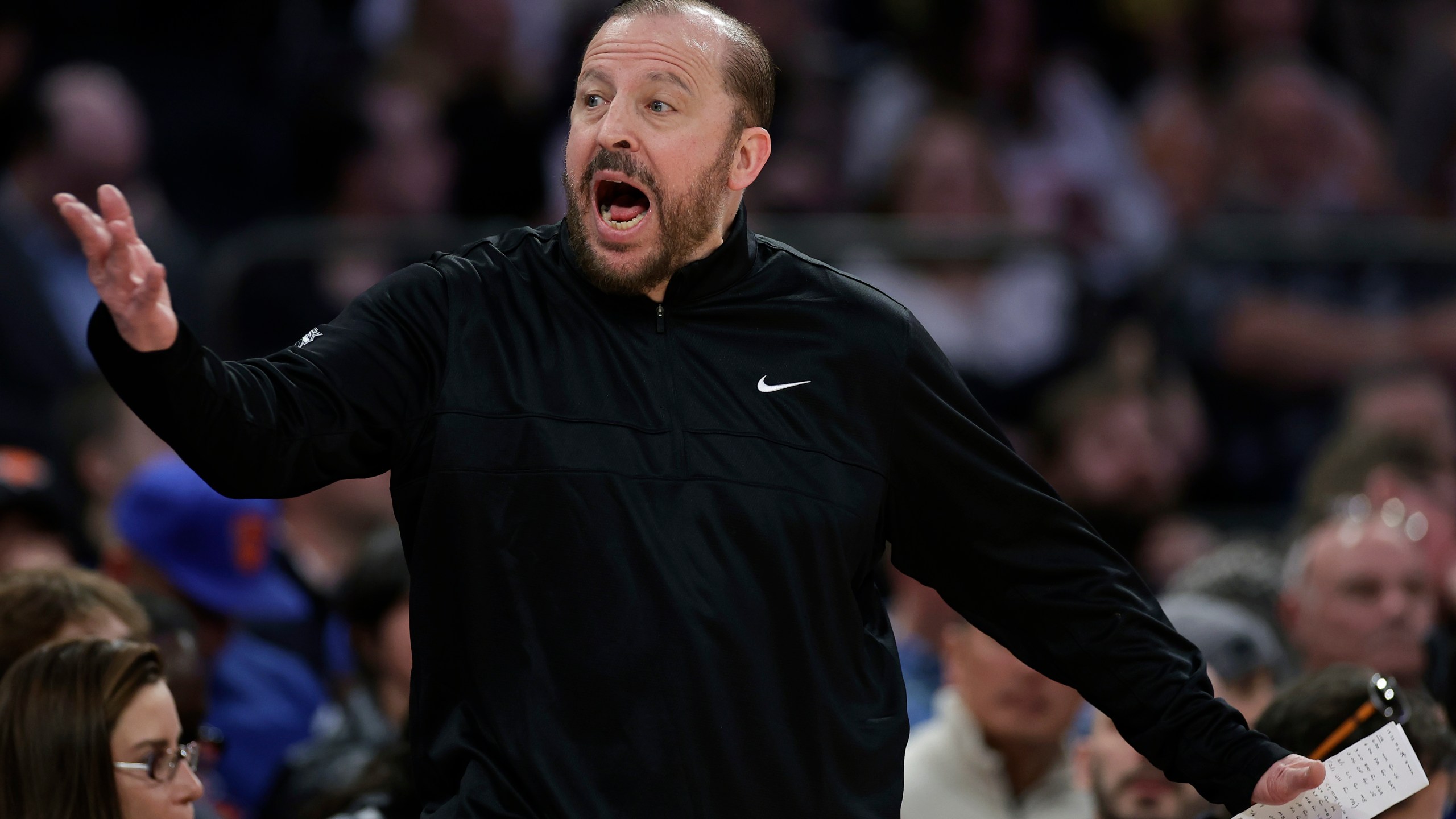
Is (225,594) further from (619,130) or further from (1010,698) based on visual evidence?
(619,130)

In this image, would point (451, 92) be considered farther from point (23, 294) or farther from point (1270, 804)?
point (1270, 804)

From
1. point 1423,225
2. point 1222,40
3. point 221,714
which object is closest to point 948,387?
point 221,714

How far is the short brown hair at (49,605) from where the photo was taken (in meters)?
3.89

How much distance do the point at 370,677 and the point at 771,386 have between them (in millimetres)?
2697

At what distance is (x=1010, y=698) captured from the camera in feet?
16.6

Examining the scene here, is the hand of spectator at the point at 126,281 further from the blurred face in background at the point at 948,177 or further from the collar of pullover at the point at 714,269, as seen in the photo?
the blurred face in background at the point at 948,177

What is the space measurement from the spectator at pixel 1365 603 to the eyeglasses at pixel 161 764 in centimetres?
298

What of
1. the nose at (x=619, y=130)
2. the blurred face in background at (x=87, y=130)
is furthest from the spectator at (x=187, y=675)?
the blurred face in background at (x=87, y=130)

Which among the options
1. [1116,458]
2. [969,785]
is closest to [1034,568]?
[969,785]

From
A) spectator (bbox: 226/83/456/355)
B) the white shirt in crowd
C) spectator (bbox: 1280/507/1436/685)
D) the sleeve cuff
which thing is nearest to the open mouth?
the sleeve cuff

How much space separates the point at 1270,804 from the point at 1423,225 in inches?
263

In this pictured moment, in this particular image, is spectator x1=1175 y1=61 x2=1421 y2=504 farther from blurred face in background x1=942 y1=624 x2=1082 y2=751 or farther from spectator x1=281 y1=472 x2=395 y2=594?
blurred face in background x1=942 y1=624 x2=1082 y2=751

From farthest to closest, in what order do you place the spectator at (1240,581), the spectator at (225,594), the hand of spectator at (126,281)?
the spectator at (1240,581) → the spectator at (225,594) → the hand of spectator at (126,281)

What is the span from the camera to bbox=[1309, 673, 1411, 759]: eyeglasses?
3717 millimetres
